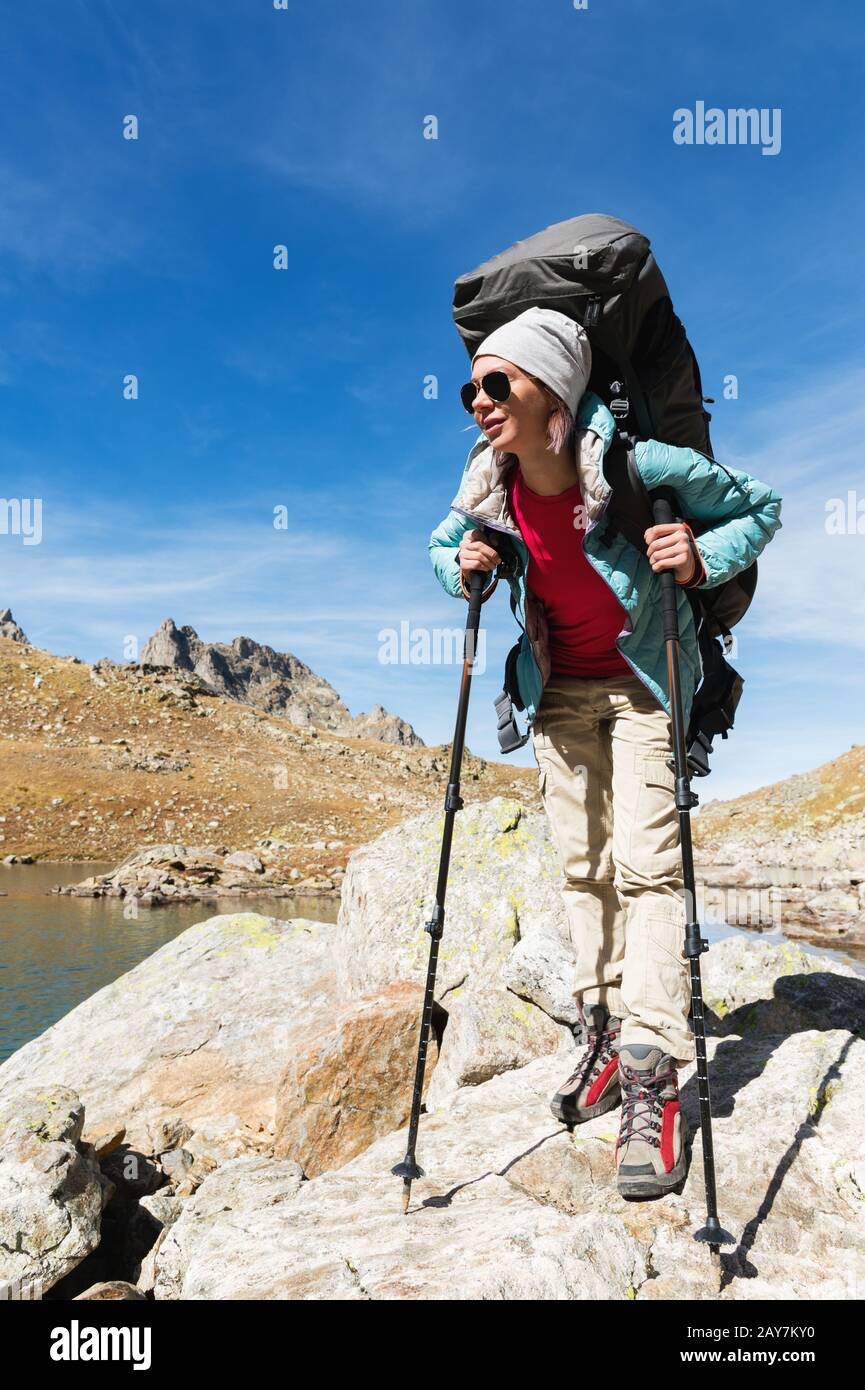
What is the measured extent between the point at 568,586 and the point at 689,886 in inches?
69.0

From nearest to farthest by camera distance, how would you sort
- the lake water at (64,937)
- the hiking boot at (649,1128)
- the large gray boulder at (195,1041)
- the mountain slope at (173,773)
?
the hiking boot at (649,1128), the large gray boulder at (195,1041), the lake water at (64,937), the mountain slope at (173,773)

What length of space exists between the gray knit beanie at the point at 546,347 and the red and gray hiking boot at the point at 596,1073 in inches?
140

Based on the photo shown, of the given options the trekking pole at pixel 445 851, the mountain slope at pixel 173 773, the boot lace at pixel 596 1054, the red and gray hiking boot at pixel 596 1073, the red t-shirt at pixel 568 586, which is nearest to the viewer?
the trekking pole at pixel 445 851

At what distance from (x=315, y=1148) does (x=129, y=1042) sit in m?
4.00

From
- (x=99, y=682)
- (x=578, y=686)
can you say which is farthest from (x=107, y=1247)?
(x=99, y=682)

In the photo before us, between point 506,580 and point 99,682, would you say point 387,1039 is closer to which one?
point 506,580

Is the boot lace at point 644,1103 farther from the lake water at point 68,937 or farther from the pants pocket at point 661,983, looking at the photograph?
the lake water at point 68,937

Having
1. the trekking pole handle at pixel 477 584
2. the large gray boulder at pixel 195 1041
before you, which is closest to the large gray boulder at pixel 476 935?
the large gray boulder at pixel 195 1041

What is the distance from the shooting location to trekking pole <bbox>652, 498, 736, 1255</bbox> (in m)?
3.51

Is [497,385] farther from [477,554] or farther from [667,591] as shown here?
[667,591]

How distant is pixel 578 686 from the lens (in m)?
5.12

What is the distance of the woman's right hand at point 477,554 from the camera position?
4863mm

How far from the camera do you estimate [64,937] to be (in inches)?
979

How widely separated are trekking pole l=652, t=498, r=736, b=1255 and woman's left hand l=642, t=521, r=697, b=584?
0.07 metres
